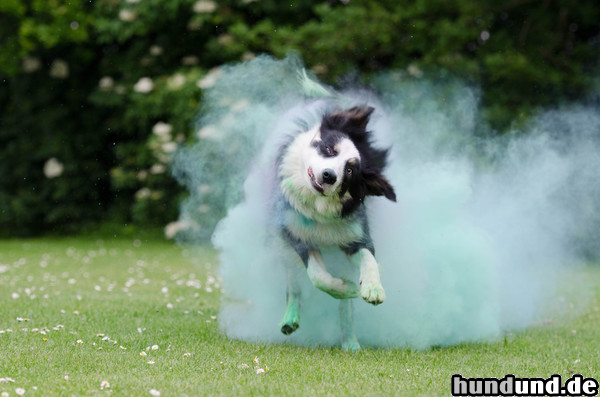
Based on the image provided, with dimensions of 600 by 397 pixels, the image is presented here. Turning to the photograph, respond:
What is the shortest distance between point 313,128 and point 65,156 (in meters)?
12.9

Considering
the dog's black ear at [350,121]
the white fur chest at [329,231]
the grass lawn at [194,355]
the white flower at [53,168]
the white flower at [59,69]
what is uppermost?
the white flower at [59,69]

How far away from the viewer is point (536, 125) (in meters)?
11.8

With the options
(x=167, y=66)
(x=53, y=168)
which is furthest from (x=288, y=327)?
(x=53, y=168)

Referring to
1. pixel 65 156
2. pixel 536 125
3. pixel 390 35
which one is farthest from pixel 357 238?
pixel 65 156

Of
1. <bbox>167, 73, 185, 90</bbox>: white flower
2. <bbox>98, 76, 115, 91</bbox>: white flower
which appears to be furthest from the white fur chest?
<bbox>98, 76, 115, 91</bbox>: white flower

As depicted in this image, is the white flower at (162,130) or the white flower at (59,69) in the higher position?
the white flower at (59,69)

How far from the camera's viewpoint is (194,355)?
4.44 metres

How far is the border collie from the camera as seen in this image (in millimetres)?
4371

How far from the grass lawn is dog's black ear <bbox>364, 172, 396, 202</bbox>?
971mm

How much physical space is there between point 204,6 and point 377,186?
33.4ft

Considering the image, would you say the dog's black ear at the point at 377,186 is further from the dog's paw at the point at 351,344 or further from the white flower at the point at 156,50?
the white flower at the point at 156,50

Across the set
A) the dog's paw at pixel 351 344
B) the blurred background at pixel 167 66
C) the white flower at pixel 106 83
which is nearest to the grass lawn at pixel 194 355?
the dog's paw at pixel 351 344

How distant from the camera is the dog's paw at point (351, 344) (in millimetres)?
4746

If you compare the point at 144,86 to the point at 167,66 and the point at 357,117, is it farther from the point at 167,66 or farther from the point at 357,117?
the point at 357,117
